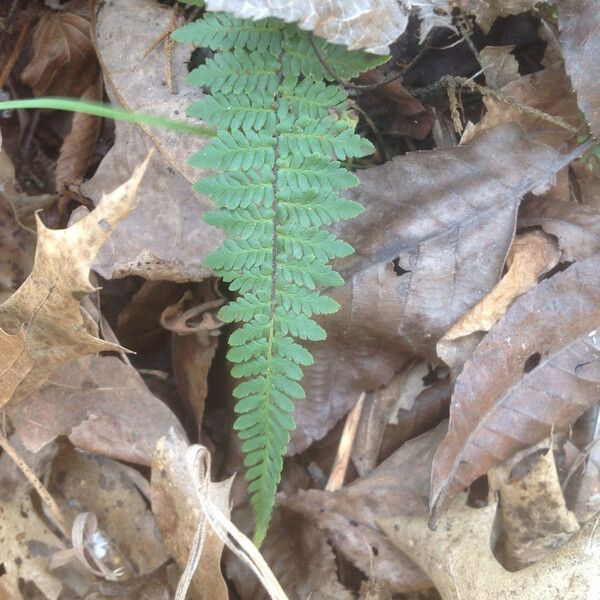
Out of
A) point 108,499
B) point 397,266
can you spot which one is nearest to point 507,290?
point 397,266

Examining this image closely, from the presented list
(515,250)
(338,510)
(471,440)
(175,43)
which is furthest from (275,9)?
(338,510)

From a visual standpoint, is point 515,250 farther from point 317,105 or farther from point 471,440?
point 317,105

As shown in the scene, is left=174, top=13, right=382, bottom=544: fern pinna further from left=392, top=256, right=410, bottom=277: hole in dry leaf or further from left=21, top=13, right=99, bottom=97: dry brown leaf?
left=21, top=13, right=99, bottom=97: dry brown leaf

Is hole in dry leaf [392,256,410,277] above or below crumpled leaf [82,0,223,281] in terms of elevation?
below

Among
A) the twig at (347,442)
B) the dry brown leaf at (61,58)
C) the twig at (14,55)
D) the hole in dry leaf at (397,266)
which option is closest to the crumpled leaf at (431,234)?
the hole in dry leaf at (397,266)

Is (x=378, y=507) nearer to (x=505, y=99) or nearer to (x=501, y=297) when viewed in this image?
(x=501, y=297)

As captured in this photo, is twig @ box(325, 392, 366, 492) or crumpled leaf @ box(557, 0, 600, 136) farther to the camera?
twig @ box(325, 392, 366, 492)

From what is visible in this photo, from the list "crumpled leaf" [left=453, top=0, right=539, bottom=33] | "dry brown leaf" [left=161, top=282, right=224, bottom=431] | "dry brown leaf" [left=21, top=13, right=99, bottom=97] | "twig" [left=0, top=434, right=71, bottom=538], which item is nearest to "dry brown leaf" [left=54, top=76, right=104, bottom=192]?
"dry brown leaf" [left=21, top=13, right=99, bottom=97]
